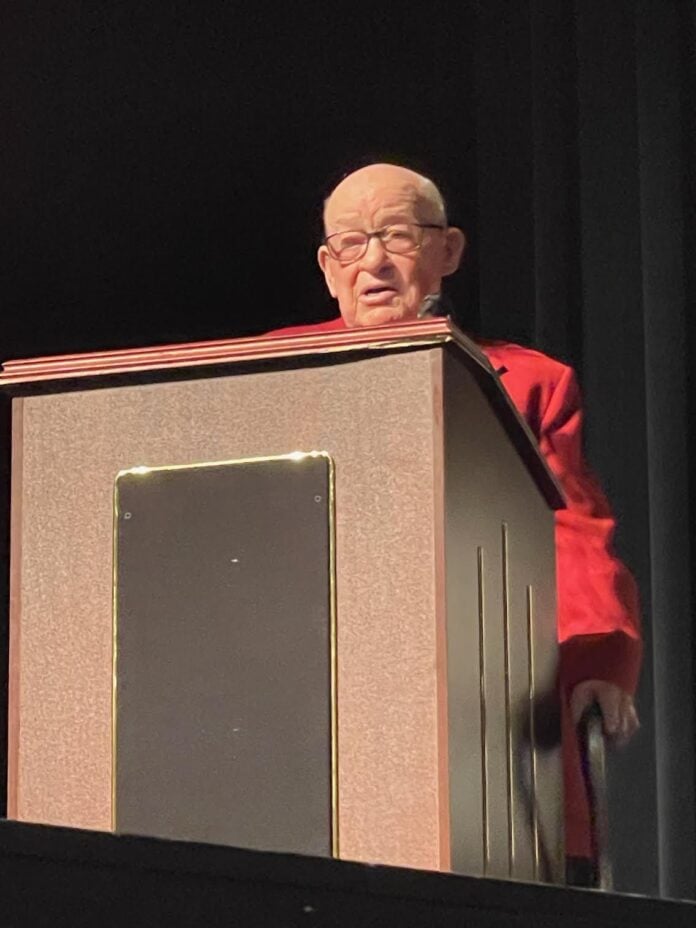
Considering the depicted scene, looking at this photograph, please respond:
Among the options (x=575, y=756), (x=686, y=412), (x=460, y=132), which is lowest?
(x=575, y=756)

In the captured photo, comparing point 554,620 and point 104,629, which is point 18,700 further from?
point 554,620

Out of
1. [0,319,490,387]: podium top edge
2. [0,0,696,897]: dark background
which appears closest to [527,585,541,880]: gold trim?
[0,319,490,387]: podium top edge

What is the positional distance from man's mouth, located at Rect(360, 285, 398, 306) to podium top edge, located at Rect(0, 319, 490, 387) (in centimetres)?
63

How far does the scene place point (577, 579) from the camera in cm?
187

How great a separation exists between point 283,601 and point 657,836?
161 cm

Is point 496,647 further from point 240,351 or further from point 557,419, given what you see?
point 557,419

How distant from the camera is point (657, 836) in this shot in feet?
9.36

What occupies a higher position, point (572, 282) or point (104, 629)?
point (572, 282)

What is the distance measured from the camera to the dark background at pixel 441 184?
2920 millimetres

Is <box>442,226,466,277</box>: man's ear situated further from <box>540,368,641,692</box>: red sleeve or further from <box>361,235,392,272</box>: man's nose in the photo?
<box>540,368,641,692</box>: red sleeve

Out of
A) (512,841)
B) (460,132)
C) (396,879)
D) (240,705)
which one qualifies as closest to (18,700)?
(240,705)

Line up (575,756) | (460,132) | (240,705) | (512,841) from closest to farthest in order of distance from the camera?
1. (240,705)
2. (512,841)
3. (575,756)
4. (460,132)

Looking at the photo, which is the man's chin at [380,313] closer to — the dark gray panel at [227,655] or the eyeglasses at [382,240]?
the eyeglasses at [382,240]

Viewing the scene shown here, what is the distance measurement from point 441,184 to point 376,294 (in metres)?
1.21
